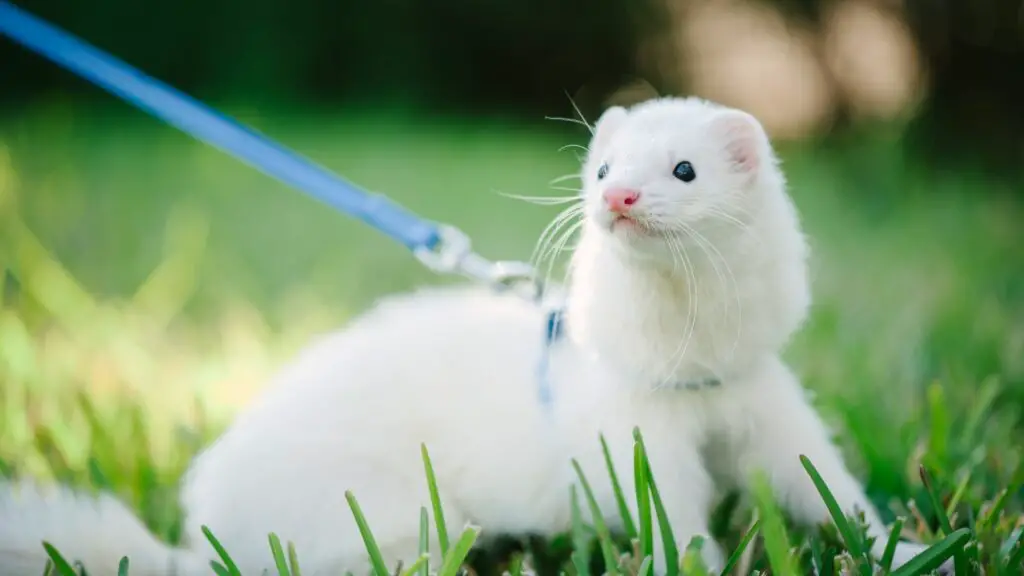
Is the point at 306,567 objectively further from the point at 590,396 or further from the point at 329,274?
the point at 329,274

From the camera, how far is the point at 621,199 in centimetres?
107

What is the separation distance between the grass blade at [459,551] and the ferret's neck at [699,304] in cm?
33

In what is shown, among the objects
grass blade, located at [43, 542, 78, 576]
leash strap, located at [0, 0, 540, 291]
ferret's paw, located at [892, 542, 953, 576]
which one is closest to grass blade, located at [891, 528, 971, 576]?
ferret's paw, located at [892, 542, 953, 576]

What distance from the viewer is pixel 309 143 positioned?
6.82 metres

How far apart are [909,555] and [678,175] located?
61 cm

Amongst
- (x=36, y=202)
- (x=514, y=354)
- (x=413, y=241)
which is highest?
(x=36, y=202)

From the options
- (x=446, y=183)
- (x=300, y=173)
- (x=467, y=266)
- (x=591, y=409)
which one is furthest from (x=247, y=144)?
(x=446, y=183)

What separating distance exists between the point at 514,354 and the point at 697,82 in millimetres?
6418

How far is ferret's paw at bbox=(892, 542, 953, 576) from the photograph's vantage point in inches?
45.3

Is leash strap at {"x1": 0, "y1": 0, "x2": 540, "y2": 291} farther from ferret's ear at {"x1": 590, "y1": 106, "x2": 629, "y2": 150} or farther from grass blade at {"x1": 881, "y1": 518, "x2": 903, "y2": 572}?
grass blade at {"x1": 881, "y1": 518, "x2": 903, "y2": 572}

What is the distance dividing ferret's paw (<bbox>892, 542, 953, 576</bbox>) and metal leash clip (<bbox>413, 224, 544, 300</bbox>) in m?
0.74

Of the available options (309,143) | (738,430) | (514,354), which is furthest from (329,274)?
(309,143)

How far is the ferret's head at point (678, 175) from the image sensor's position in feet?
3.55

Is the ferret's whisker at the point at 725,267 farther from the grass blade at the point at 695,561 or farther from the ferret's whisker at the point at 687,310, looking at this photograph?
the grass blade at the point at 695,561
